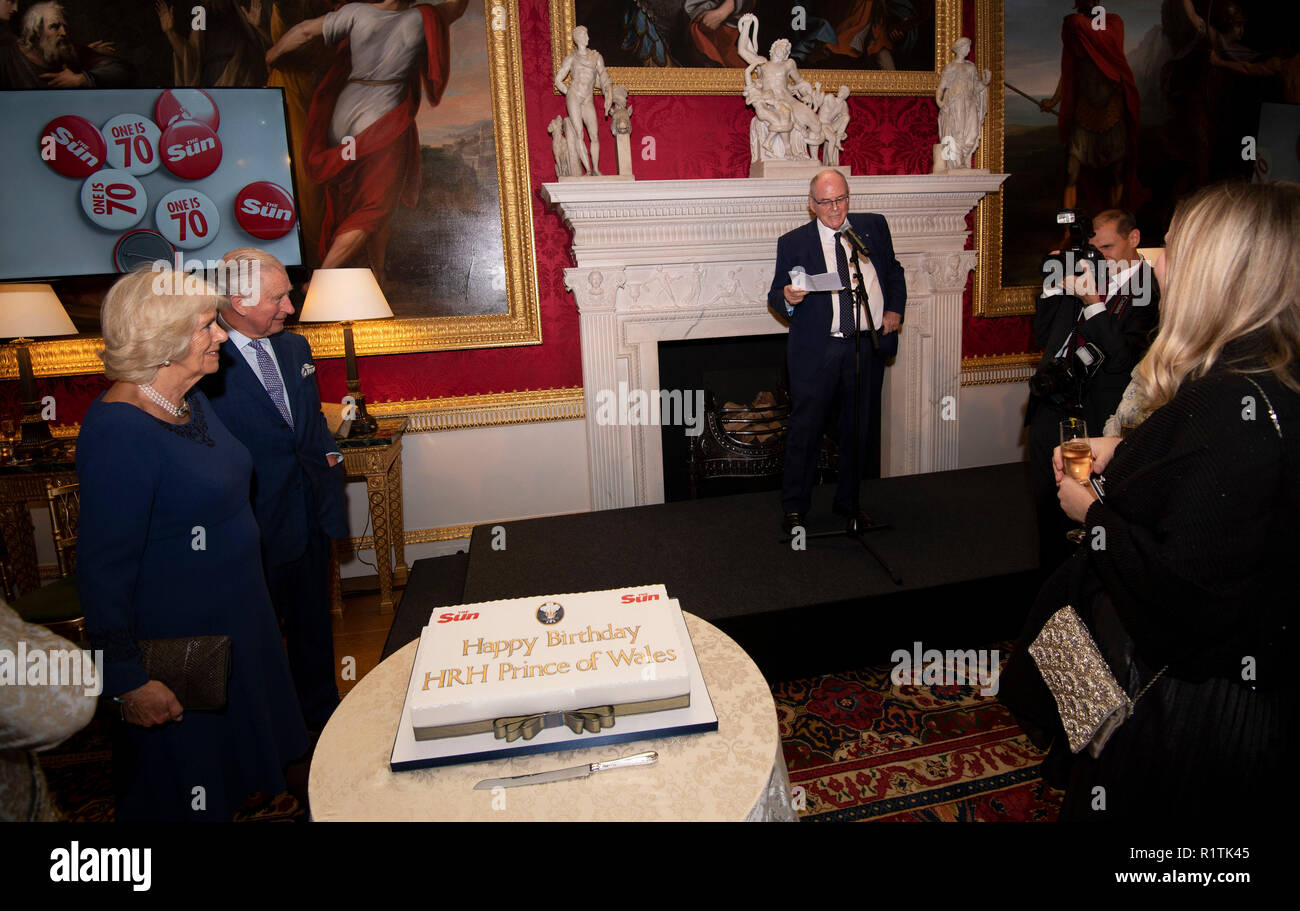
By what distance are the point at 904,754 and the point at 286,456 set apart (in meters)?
2.49

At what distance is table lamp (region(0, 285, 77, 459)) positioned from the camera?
330cm

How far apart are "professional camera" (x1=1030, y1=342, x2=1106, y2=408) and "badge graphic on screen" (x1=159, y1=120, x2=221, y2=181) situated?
443 centimetres

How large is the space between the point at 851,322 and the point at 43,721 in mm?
3225

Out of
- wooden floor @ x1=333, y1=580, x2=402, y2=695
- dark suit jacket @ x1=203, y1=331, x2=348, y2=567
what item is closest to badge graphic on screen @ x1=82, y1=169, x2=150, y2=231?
dark suit jacket @ x1=203, y1=331, x2=348, y2=567

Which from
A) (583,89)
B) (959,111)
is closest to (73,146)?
(583,89)

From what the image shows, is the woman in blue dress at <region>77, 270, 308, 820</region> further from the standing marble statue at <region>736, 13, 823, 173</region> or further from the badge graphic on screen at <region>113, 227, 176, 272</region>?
the standing marble statue at <region>736, 13, 823, 173</region>

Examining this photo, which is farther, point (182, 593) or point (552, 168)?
point (552, 168)

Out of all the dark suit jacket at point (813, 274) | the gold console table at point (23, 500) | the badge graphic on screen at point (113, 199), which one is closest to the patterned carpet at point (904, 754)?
the dark suit jacket at point (813, 274)

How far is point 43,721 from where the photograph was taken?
1.00 m

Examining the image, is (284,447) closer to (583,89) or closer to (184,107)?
(184,107)

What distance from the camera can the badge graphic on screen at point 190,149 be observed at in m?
3.78

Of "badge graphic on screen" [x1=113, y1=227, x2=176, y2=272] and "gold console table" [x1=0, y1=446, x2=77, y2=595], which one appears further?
"badge graphic on screen" [x1=113, y1=227, x2=176, y2=272]

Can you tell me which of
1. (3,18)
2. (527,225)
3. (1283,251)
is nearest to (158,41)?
(3,18)

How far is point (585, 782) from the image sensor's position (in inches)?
45.4
